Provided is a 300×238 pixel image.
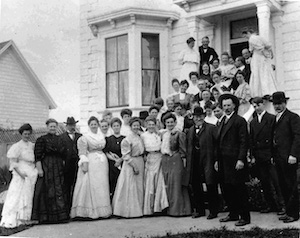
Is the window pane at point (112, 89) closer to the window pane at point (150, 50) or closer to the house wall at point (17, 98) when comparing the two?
the window pane at point (150, 50)

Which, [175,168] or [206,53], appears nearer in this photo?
[175,168]

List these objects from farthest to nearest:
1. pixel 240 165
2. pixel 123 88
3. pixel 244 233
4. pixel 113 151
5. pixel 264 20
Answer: pixel 123 88, pixel 264 20, pixel 113 151, pixel 240 165, pixel 244 233

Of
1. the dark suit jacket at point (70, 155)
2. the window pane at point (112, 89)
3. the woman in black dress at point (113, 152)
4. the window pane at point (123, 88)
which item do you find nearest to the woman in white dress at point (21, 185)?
the dark suit jacket at point (70, 155)

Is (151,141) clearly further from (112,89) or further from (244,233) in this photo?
(112,89)

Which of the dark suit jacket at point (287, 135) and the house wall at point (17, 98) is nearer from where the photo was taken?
the dark suit jacket at point (287, 135)

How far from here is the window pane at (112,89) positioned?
11359 mm

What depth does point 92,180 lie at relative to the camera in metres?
6.67

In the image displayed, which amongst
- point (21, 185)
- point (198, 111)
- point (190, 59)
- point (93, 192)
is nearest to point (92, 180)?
point (93, 192)

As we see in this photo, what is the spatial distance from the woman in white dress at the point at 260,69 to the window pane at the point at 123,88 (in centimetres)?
405

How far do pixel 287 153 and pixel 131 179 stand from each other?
2495 mm

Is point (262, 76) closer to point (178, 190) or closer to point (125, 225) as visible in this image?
point (178, 190)

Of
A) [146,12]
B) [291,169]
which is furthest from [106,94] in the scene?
[291,169]

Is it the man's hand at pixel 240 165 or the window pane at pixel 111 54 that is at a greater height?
the window pane at pixel 111 54

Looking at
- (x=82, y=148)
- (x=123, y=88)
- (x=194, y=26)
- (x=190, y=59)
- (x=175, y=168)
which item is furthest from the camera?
(x=123, y=88)
